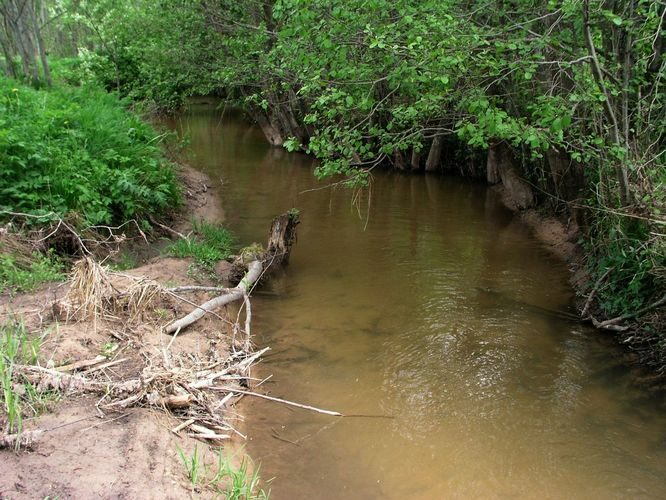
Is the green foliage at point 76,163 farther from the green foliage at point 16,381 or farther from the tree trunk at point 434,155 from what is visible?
the tree trunk at point 434,155

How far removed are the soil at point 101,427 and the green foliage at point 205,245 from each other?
180 centimetres

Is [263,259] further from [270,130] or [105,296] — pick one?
[270,130]

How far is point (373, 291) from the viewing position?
8086 millimetres

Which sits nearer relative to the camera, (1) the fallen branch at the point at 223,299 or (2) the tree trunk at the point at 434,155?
(1) the fallen branch at the point at 223,299

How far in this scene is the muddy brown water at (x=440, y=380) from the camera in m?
4.63

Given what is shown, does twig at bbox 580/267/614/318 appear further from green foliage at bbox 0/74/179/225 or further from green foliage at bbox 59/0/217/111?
green foliage at bbox 59/0/217/111

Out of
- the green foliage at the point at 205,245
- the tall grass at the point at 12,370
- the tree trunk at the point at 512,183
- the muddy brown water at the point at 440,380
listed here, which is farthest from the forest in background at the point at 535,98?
the tall grass at the point at 12,370

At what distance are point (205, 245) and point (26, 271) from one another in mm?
2768

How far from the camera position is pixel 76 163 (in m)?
7.93

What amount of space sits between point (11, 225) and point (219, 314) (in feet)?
9.00

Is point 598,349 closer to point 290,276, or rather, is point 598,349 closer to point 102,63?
point 290,276

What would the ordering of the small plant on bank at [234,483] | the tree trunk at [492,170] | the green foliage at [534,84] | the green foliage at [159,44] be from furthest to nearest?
the green foliage at [159,44]
the tree trunk at [492,170]
the green foliage at [534,84]
the small plant on bank at [234,483]

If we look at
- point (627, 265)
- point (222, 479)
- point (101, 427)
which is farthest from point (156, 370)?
point (627, 265)

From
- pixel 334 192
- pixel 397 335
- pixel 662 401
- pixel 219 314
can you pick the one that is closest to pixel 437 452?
Answer: pixel 397 335
